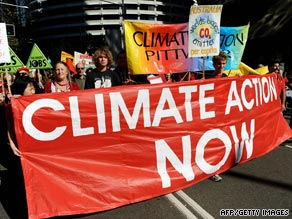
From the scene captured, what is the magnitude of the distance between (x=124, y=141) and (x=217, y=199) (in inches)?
51.0

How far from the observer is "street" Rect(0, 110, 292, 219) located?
4.27m

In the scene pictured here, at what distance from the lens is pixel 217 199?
4590mm

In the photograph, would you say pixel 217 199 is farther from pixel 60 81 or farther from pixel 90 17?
pixel 90 17

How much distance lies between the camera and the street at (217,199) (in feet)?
14.0

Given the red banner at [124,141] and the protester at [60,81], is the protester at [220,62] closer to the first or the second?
the red banner at [124,141]

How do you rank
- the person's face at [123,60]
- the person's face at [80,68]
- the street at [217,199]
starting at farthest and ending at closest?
the person's face at [80,68], the person's face at [123,60], the street at [217,199]

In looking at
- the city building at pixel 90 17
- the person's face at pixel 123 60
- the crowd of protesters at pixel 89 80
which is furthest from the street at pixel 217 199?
the city building at pixel 90 17

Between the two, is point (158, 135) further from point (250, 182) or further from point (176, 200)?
point (250, 182)

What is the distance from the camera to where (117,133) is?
14.8 feet

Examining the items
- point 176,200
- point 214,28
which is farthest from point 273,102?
point 176,200

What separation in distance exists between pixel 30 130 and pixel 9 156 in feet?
11.7

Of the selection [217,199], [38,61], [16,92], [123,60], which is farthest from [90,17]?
[217,199]

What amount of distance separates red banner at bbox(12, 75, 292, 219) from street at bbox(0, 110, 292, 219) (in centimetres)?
12

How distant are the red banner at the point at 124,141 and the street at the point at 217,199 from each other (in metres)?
Result: 0.12
